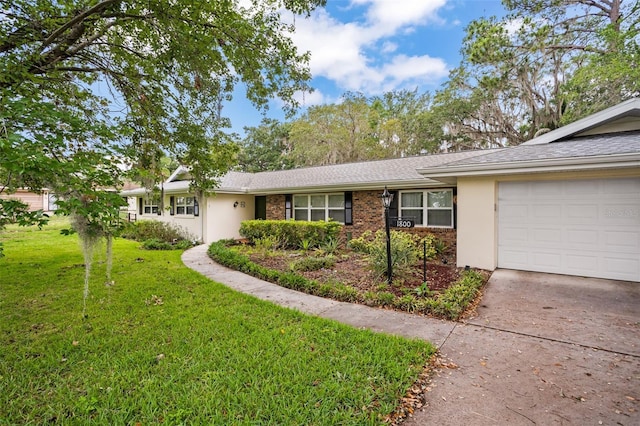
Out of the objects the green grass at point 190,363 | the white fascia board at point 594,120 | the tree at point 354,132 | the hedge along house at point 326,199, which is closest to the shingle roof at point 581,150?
the white fascia board at point 594,120

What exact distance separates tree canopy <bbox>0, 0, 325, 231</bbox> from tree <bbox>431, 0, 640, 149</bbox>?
1194 centimetres

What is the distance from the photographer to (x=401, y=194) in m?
10.3

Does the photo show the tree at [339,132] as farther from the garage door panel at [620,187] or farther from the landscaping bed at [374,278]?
the garage door panel at [620,187]

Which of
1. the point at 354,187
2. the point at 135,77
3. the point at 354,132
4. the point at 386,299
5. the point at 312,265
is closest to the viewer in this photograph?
the point at 386,299

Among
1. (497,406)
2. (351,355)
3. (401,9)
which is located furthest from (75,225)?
(401,9)

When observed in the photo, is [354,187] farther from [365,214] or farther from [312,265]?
[312,265]

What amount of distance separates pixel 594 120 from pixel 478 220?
162 inches

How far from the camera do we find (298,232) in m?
11.1

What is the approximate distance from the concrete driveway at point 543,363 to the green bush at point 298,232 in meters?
6.22

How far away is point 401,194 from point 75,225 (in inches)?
354

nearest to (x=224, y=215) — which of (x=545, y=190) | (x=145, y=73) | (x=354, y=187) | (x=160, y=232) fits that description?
(x=160, y=232)

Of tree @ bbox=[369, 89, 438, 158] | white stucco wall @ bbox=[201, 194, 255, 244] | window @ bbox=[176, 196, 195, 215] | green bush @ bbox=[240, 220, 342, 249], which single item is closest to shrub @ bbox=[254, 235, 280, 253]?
green bush @ bbox=[240, 220, 342, 249]

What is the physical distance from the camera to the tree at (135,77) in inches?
145

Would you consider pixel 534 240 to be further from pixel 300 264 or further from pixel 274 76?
pixel 274 76
